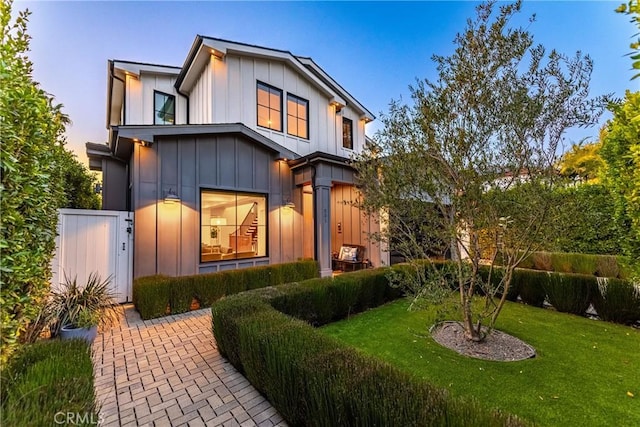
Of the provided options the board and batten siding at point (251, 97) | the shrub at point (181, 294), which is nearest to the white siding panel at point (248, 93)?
the board and batten siding at point (251, 97)

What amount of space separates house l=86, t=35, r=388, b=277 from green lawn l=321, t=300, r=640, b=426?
7.16 feet

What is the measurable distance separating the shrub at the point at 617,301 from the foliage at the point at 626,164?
1538 millimetres

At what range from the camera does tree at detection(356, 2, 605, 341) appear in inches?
140

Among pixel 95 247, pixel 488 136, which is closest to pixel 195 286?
pixel 95 247

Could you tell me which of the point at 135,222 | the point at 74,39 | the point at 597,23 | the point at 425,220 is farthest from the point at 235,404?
the point at 74,39

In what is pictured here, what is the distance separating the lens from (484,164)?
374 cm

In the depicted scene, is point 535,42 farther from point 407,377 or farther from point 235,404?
point 235,404

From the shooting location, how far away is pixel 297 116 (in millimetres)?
10461

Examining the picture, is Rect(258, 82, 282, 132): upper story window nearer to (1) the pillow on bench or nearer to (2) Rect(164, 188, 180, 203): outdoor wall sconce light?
(2) Rect(164, 188, 180, 203): outdoor wall sconce light

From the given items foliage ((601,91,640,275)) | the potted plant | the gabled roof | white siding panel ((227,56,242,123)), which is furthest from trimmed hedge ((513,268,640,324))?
the gabled roof

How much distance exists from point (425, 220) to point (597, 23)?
16.1 ft

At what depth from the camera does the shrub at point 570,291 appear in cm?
560

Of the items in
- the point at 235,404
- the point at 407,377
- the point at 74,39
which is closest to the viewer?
the point at 407,377

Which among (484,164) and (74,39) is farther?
(74,39)
